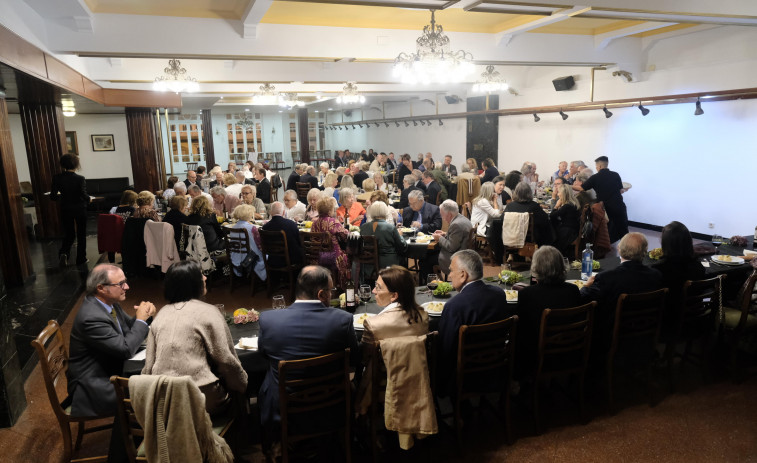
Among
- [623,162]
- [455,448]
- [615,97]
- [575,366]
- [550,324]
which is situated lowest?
[455,448]

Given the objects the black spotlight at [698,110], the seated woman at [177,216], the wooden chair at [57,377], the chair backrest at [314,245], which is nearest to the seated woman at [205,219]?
the seated woman at [177,216]

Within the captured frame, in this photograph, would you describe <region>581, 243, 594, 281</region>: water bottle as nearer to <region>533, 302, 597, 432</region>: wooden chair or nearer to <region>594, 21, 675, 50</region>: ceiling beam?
<region>533, 302, 597, 432</region>: wooden chair

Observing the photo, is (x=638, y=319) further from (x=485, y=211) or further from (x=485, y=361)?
(x=485, y=211)

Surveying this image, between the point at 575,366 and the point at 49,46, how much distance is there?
6475 mm

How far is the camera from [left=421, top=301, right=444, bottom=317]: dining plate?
3447 mm

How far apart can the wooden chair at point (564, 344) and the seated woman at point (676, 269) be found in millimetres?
905

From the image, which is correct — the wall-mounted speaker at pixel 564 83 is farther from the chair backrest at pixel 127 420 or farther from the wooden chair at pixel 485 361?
the chair backrest at pixel 127 420

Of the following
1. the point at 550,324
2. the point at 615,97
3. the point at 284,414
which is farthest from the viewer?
the point at 615,97

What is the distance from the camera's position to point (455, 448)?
3.15 meters

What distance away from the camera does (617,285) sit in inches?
135

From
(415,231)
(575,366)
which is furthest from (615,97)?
(575,366)

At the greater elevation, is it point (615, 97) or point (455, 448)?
point (615, 97)

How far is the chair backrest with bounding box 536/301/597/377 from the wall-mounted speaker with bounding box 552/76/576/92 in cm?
927

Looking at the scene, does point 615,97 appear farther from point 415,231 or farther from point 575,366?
point 575,366
